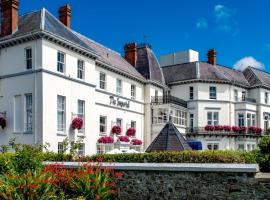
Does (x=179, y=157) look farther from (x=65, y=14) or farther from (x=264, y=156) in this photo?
(x=65, y=14)

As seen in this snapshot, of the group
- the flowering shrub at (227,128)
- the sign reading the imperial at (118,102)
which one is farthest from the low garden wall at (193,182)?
the flowering shrub at (227,128)

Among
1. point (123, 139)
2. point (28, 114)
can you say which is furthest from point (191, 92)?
point (28, 114)

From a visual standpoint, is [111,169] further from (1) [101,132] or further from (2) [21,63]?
(1) [101,132]

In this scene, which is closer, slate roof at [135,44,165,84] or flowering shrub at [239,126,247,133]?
slate roof at [135,44,165,84]

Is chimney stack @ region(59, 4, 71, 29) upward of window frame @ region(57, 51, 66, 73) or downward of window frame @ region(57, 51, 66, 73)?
upward

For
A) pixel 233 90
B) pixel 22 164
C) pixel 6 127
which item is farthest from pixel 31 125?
pixel 233 90

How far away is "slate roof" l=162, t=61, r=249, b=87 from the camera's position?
1962 inches

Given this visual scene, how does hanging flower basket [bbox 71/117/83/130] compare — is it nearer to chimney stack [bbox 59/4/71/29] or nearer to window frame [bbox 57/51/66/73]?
window frame [bbox 57/51/66/73]

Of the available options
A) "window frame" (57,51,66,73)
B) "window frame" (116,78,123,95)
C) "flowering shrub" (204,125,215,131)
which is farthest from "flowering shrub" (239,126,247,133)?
"window frame" (57,51,66,73)

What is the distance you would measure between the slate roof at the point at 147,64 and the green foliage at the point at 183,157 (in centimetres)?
2584

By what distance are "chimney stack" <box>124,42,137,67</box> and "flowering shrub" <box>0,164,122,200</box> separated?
3253 centimetres

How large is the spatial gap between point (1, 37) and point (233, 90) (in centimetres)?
3121

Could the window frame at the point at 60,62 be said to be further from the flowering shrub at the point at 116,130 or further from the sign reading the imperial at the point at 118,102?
the flowering shrub at the point at 116,130

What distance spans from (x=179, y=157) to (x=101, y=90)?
1915 centimetres
